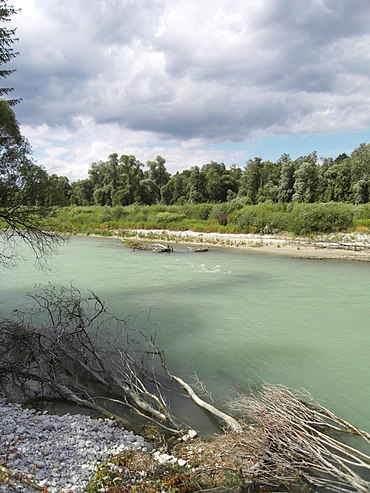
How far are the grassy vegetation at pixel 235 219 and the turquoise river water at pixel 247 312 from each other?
6.39m

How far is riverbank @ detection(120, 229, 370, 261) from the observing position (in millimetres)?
24875

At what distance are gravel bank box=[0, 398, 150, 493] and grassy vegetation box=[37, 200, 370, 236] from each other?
55.6ft

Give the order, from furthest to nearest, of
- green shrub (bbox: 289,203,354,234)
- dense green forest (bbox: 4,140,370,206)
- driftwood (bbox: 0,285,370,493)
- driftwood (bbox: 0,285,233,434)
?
1. dense green forest (bbox: 4,140,370,206)
2. green shrub (bbox: 289,203,354,234)
3. driftwood (bbox: 0,285,233,434)
4. driftwood (bbox: 0,285,370,493)

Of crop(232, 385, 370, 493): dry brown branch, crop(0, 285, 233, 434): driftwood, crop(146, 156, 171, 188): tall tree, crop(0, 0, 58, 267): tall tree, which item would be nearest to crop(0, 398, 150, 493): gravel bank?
crop(0, 285, 233, 434): driftwood

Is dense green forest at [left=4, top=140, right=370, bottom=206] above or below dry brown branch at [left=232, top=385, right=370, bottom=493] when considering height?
above

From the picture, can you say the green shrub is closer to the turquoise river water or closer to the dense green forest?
the turquoise river water

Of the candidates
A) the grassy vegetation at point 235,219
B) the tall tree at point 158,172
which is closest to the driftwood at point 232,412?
the grassy vegetation at point 235,219

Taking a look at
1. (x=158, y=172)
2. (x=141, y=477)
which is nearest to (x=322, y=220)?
(x=141, y=477)

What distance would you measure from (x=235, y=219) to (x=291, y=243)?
34.3 ft

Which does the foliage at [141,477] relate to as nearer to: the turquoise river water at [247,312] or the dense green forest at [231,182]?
the turquoise river water at [247,312]

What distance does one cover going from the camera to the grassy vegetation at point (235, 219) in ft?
105

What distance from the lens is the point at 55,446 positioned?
493 centimetres

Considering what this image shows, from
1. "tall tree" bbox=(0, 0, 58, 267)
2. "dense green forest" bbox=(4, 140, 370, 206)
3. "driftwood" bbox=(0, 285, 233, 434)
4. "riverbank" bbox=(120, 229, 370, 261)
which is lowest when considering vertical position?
"driftwood" bbox=(0, 285, 233, 434)

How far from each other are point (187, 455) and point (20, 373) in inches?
143
